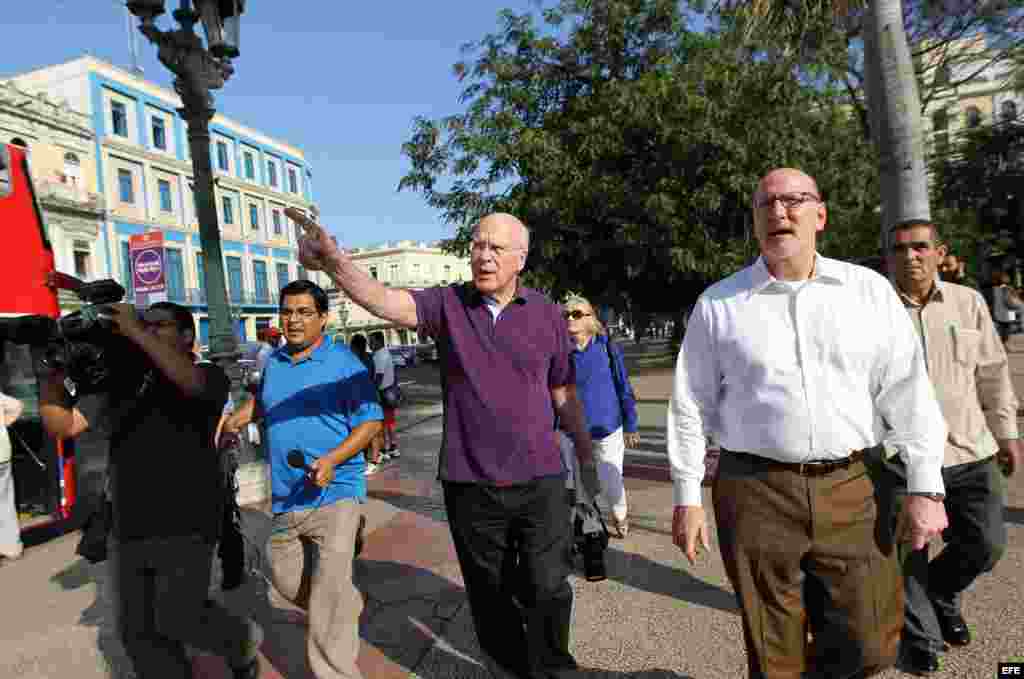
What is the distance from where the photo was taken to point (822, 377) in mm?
2115

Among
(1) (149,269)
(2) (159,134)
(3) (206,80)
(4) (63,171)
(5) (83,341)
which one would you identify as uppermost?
(2) (159,134)

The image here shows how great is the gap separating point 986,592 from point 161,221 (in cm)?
4375

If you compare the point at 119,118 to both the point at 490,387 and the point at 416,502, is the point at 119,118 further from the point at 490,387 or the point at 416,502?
the point at 490,387

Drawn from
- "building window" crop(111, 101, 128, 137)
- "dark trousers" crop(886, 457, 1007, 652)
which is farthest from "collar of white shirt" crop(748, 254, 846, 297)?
"building window" crop(111, 101, 128, 137)

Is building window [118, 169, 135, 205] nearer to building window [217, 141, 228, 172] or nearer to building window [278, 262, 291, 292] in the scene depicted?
building window [217, 141, 228, 172]

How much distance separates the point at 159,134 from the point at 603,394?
144 feet

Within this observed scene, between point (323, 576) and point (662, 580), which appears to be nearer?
point (323, 576)

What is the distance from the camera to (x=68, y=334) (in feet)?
7.80

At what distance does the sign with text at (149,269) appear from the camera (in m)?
7.82

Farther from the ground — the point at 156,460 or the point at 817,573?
the point at 156,460

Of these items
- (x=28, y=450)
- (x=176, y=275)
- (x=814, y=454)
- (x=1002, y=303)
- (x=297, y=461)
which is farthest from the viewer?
(x=176, y=275)

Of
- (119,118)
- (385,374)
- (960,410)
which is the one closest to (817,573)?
(960,410)

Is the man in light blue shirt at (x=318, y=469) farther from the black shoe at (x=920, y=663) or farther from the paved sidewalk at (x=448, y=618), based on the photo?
the black shoe at (x=920, y=663)

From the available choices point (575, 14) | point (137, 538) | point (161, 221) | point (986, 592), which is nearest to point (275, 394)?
point (137, 538)
